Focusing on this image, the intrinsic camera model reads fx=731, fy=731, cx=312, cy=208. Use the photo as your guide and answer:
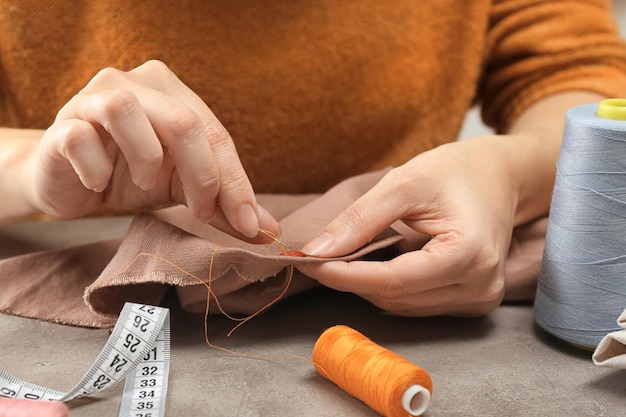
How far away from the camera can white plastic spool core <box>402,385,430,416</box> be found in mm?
762

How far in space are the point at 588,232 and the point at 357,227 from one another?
11.0 inches

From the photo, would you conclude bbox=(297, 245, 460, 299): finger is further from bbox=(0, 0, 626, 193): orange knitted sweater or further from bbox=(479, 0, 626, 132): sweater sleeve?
bbox=(479, 0, 626, 132): sweater sleeve

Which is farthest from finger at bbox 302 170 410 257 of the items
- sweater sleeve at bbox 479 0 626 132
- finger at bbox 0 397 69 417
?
sweater sleeve at bbox 479 0 626 132

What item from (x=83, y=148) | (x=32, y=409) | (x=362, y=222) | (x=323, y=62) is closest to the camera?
(x=32, y=409)

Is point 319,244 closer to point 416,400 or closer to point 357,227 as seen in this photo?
point 357,227

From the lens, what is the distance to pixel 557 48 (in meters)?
1.48

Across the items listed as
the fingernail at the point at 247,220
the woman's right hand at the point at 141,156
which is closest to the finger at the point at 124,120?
the woman's right hand at the point at 141,156

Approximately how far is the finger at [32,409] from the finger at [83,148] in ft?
0.85

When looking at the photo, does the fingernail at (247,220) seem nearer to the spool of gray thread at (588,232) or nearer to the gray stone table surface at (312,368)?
the gray stone table surface at (312,368)

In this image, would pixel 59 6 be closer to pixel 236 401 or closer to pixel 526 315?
pixel 236 401

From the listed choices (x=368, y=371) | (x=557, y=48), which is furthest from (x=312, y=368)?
(x=557, y=48)

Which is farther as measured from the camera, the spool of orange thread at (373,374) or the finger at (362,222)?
the finger at (362,222)

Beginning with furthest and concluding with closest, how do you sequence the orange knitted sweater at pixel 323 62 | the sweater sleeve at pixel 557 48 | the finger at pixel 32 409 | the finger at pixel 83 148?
the sweater sleeve at pixel 557 48, the orange knitted sweater at pixel 323 62, the finger at pixel 83 148, the finger at pixel 32 409

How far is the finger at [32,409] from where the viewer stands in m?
0.71
